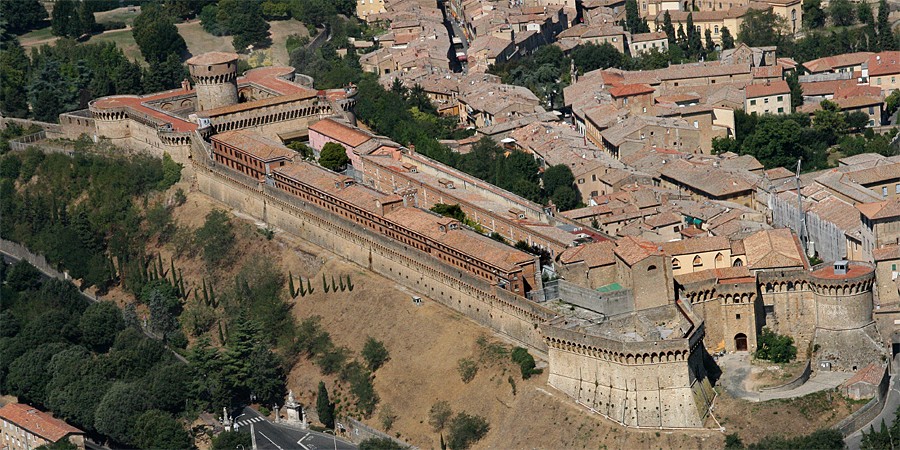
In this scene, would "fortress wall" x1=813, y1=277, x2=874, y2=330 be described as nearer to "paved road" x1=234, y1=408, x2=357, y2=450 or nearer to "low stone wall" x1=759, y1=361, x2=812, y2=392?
"low stone wall" x1=759, y1=361, x2=812, y2=392

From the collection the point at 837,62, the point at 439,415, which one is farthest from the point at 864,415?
the point at 837,62

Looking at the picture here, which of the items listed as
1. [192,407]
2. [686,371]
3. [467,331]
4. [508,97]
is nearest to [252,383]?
[192,407]

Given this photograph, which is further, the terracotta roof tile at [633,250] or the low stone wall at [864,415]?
the terracotta roof tile at [633,250]

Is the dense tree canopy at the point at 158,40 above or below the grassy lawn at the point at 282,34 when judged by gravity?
above

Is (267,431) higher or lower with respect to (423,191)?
lower

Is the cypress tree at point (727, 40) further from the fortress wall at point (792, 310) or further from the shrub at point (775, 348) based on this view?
the shrub at point (775, 348)

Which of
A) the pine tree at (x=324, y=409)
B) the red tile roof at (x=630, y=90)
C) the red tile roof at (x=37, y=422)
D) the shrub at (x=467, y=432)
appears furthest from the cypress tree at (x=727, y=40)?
the red tile roof at (x=37, y=422)

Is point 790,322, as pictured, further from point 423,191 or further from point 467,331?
point 423,191
